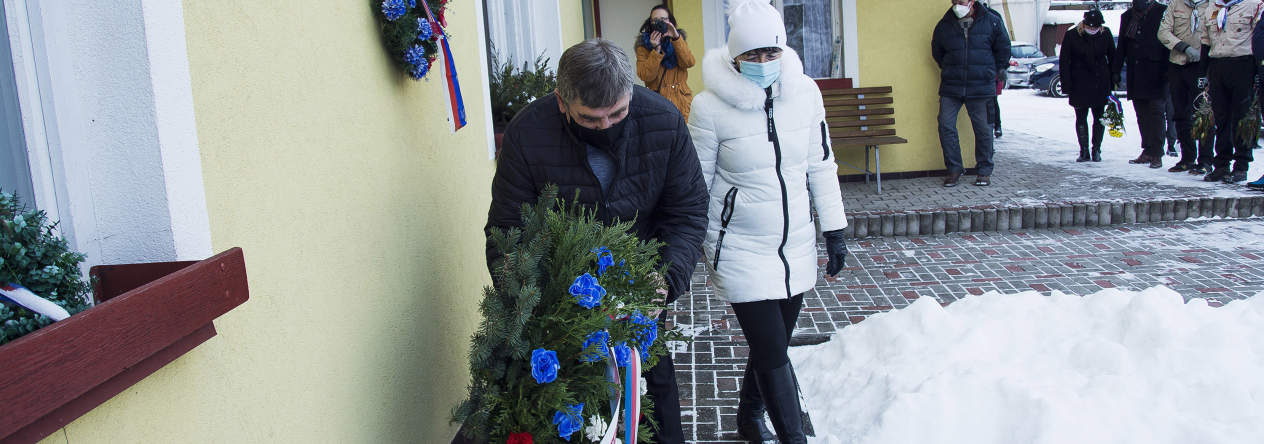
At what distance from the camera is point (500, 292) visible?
2.16 metres

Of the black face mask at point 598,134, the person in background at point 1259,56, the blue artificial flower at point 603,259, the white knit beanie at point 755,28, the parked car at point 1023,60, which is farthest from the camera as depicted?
the parked car at point 1023,60

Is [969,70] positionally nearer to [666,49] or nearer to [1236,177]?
[1236,177]

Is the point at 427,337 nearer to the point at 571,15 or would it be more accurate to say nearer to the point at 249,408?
the point at 249,408

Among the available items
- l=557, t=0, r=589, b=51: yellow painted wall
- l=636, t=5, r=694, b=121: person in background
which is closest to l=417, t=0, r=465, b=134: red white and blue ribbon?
l=636, t=5, r=694, b=121: person in background

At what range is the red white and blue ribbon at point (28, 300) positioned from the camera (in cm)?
111

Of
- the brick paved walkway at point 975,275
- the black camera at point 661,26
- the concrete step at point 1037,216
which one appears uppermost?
the black camera at point 661,26

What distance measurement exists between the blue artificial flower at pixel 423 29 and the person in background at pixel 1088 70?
924cm

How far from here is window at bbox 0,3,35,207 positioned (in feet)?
4.25

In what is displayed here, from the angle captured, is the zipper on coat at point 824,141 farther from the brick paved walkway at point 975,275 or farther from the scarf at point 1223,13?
the scarf at point 1223,13

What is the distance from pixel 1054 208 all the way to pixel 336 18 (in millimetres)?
6870

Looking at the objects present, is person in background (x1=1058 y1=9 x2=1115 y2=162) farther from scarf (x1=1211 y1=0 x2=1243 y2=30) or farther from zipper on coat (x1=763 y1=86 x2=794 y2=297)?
zipper on coat (x1=763 y1=86 x2=794 y2=297)

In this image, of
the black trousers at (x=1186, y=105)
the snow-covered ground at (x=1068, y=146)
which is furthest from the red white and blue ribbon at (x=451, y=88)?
the black trousers at (x=1186, y=105)

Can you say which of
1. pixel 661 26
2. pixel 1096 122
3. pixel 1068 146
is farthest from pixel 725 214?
pixel 1068 146

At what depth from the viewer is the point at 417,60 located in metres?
2.70
